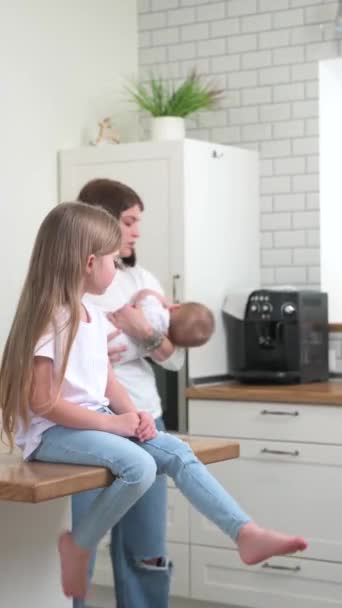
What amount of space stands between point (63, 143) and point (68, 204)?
242 centimetres

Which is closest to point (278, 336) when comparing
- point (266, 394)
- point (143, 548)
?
point (266, 394)

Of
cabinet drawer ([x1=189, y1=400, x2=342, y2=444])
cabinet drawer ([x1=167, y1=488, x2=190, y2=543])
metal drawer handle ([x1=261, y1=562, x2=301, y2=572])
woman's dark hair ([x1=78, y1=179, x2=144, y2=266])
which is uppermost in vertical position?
woman's dark hair ([x1=78, y1=179, x2=144, y2=266])

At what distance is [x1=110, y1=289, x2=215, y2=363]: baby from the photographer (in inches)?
139

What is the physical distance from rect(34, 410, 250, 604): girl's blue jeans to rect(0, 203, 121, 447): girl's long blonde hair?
4.6 inches

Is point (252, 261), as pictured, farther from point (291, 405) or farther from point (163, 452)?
point (163, 452)

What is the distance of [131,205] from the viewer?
11.7ft

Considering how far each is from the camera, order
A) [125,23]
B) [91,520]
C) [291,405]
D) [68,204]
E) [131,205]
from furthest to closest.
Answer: [125,23] → [291,405] → [131,205] → [68,204] → [91,520]

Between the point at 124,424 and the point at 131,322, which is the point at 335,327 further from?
the point at 124,424

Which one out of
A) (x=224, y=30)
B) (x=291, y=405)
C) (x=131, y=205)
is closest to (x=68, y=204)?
(x=131, y=205)

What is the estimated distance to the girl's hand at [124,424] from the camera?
8.53 ft

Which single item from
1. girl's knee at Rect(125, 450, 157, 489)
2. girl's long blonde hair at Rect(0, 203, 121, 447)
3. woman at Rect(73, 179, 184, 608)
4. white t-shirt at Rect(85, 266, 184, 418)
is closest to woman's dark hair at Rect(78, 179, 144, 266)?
woman at Rect(73, 179, 184, 608)

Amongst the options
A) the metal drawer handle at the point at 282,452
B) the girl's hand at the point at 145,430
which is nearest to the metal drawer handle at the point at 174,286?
the metal drawer handle at the point at 282,452

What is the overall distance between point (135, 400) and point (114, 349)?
20 cm

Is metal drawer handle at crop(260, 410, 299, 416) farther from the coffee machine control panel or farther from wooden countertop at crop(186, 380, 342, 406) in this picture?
the coffee machine control panel
